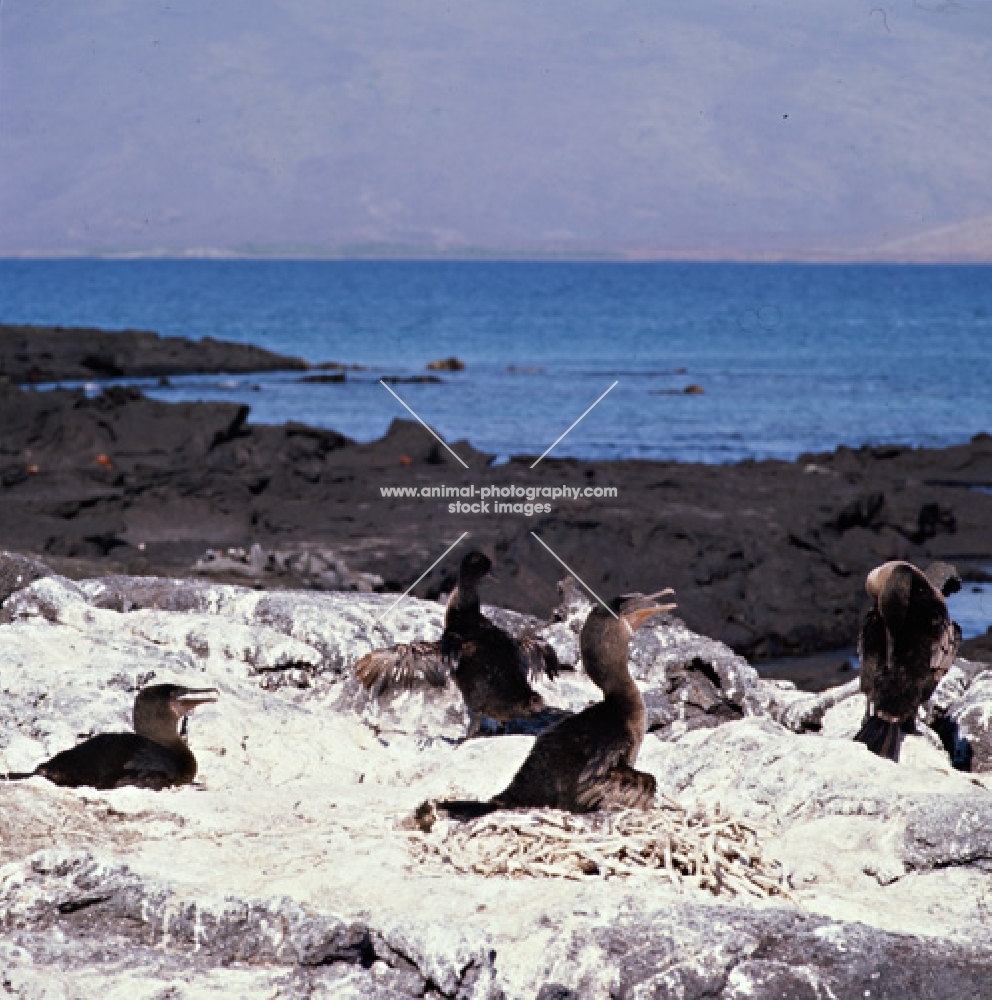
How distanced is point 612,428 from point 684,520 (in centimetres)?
1749

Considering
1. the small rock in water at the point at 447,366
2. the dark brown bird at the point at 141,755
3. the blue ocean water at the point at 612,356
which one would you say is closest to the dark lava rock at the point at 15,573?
the dark brown bird at the point at 141,755

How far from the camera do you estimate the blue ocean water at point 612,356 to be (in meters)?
39.2

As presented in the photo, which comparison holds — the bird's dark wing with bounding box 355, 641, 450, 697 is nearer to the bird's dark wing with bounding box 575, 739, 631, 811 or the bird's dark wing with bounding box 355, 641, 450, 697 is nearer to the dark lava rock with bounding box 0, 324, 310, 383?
the bird's dark wing with bounding box 575, 739, 631, 811

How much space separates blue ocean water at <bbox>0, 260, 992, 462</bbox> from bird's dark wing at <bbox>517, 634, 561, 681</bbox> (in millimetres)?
24000

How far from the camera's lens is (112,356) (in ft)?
168

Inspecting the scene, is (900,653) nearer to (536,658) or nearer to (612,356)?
(536,658)

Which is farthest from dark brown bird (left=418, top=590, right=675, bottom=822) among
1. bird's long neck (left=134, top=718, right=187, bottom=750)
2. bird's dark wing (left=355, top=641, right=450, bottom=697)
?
bird's dark wing (left=355, top=641, right=450, bottom=697)

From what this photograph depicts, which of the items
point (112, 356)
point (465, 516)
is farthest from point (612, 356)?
point (465, 516)

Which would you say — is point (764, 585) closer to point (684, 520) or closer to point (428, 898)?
point (684, 520)

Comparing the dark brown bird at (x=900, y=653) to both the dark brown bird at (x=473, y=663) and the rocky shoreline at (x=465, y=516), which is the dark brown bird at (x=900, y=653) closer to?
the dark brown bird at (x=473, y=663)

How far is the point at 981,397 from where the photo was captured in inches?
1945

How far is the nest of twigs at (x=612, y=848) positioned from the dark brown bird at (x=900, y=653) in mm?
1982

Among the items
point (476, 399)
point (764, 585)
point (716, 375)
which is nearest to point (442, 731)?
point (764, 585)

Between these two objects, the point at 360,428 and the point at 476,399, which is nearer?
the point at 360,428
